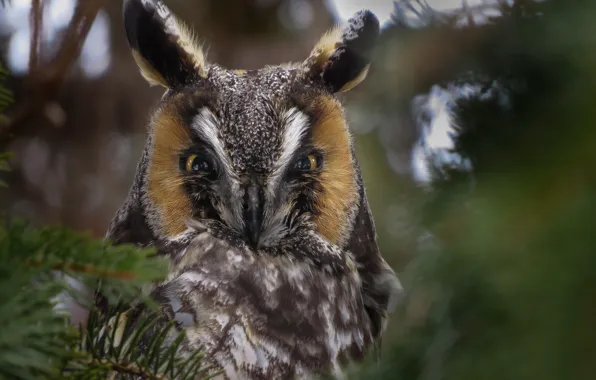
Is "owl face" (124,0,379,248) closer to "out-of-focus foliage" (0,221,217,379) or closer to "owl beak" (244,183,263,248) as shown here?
"owl beak" (244,183,263,248)

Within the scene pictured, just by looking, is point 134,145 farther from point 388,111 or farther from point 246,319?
point 388,111

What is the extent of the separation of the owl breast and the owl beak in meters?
0.08

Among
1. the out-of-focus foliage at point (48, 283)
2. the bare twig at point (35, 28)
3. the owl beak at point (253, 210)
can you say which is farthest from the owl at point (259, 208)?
the out-of-focus foliage at point (48, 283)

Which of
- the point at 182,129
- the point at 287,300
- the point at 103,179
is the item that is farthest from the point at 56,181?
the point at 287,300

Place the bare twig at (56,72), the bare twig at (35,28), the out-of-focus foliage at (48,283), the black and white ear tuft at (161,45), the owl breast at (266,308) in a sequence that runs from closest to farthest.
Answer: the out-of-focus foliage at (48,283) → the owl breast at (266,308) → the black and white ear tuft at (161,45) → the bare twig at (35,28) → the bare twig at (56,72)

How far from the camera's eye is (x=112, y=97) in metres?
2.46

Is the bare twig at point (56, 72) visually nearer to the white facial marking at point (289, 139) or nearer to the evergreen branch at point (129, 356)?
the white facial marking at point (289, 139)

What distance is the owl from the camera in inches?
47.5

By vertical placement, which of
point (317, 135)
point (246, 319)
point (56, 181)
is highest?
point (56, 181)

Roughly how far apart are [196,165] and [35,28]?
0.67 m

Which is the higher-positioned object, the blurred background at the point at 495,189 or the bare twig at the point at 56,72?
the bare twig at the point at 56,72

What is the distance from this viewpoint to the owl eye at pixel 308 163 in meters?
1.33

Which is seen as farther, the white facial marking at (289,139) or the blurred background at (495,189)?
the white facial marking at (289,139)

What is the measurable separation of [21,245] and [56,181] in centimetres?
219
